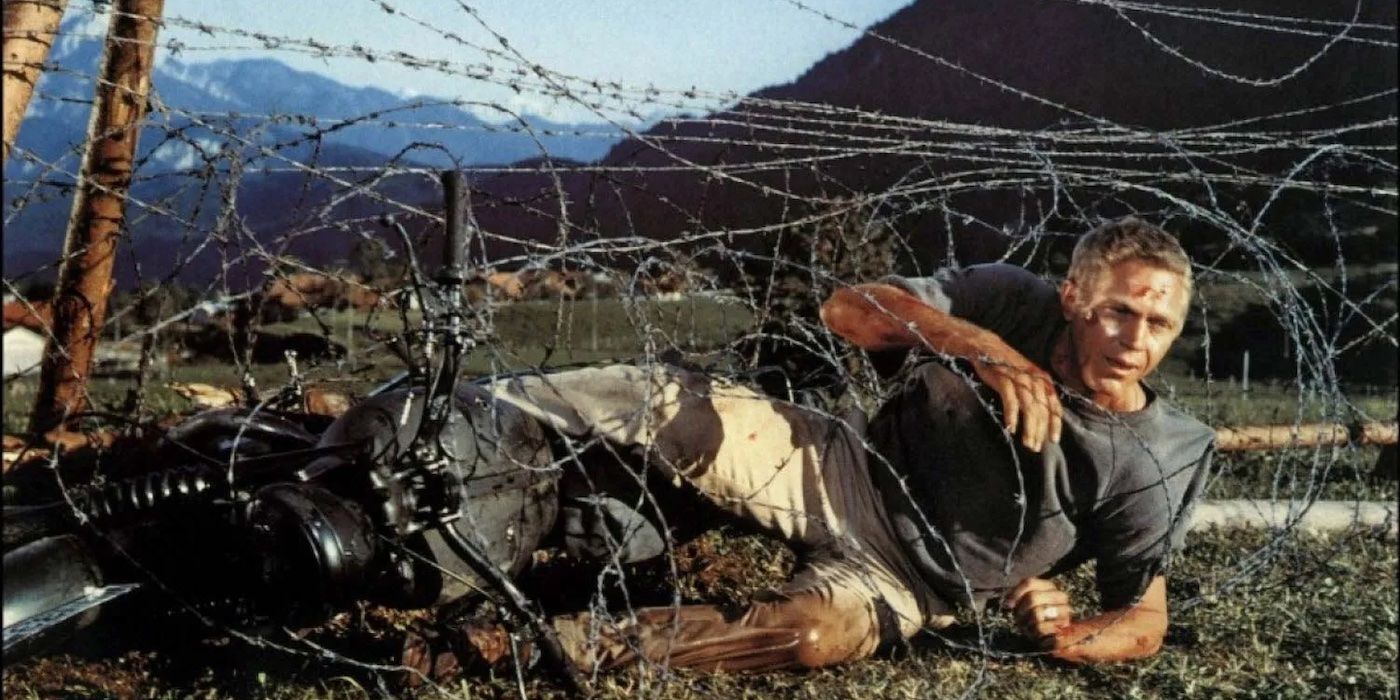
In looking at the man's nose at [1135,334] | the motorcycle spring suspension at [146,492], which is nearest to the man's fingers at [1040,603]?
the man's nose at [1135,334]

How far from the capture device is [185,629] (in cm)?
322

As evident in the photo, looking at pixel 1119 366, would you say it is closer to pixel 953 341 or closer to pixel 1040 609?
pixel 953 341

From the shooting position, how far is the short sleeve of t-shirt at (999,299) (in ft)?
10.9

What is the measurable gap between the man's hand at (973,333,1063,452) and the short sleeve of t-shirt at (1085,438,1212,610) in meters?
0.42

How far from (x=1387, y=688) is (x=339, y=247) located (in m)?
3.70

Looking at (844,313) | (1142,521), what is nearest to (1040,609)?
(1142,521)

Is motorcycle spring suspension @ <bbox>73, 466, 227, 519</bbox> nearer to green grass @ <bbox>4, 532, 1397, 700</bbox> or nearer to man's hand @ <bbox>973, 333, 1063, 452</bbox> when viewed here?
green grass @ <bbox>4, 532, 1397, 700</bbox>

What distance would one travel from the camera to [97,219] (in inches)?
176

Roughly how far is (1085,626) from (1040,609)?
179mm

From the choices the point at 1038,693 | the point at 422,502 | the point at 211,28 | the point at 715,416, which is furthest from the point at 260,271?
the point at 1038,693

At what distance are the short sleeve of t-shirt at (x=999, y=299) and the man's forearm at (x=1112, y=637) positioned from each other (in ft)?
2.94

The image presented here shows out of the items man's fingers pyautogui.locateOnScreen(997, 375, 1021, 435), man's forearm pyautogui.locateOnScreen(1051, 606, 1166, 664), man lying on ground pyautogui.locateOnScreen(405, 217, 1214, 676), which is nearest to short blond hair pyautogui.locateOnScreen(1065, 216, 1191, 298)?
man lying on ground pyautogui.locateOnScreen(405, 217, 1214, 676)

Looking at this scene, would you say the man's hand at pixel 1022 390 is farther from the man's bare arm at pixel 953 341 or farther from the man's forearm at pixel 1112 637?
the man's forearm at pixel 1112 637

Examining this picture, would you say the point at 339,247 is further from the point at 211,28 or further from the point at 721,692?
the point at 721,692
